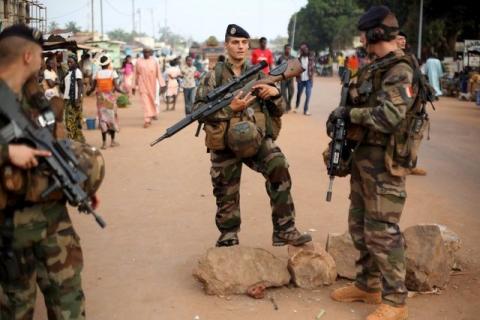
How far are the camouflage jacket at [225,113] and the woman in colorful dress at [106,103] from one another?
5.97 m

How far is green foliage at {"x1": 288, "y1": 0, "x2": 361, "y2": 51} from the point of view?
63812 millimetres

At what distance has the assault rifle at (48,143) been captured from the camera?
2.59 m

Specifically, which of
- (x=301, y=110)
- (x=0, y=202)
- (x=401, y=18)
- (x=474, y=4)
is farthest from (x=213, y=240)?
(x=401, y=18)

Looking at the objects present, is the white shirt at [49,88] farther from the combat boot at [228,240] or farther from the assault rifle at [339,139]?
the assault rifle at [339,139]

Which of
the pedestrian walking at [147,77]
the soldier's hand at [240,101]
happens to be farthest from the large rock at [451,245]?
the pedestrian walking at [147,77]

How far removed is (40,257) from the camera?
2.87m

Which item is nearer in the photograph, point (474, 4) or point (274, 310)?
point (274, 310)

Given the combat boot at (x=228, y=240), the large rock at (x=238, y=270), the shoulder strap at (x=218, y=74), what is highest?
the shoulder strap at (x=218, y=74)

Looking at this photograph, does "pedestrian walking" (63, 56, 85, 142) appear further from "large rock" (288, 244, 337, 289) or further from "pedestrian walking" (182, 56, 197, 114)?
"large rock" (288, 244, 337, 289)

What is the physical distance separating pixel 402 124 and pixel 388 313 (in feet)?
3.84

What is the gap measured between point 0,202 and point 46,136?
0.37 metres

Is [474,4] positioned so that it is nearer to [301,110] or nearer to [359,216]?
[301,110]

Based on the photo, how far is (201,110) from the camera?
4312 millimetres

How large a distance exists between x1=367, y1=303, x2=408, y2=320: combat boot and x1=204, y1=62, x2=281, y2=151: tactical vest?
57.8 inches
